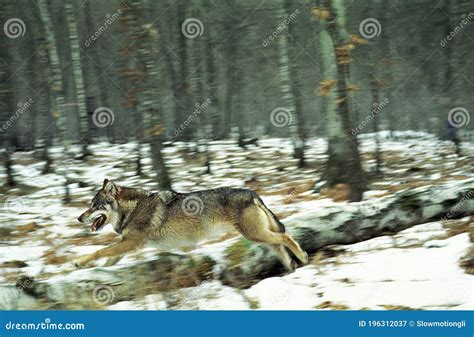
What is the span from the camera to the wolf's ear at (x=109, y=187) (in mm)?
6078

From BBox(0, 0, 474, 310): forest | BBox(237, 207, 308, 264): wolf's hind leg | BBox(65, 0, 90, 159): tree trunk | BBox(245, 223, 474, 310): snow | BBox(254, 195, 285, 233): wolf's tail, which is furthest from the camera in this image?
BBox(65, 0, 90, 159): tree trunk

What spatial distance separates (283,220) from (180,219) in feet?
3.22

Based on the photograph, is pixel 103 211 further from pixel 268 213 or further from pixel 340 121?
pixel 340 121

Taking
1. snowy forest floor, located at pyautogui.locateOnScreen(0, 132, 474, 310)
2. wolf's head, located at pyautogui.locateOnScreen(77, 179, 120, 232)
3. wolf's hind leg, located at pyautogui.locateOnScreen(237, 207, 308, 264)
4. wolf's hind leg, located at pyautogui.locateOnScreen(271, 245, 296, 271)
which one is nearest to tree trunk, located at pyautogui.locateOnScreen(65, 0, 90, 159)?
snowy forest floor, located at pyautogui.locateOnScreen(0, 132, 474, 310)

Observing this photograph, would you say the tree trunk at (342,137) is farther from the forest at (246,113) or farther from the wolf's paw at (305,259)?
the wolf's paw at (305,259)

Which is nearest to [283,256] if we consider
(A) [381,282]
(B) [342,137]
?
(A) [381,282]

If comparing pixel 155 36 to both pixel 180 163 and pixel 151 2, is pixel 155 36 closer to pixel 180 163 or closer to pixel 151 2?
pixel 151 2

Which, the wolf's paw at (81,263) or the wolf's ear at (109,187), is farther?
the wolf's ear at (109,187)

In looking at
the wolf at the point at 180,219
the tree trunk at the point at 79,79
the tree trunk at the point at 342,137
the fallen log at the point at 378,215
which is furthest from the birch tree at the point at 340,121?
the tree trunk at the point at 79,79

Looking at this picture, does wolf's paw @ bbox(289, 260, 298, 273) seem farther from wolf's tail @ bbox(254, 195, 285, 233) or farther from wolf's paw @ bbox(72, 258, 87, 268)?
wolf's paw @ bbox(72, 258, 87, 268)

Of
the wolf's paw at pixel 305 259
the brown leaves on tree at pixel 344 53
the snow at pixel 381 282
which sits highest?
the brown leaves on tree at pixel 344 53

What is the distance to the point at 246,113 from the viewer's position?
6.21 metres

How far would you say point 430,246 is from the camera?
235 inches

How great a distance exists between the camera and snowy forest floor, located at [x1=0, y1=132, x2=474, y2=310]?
5.81 meters
